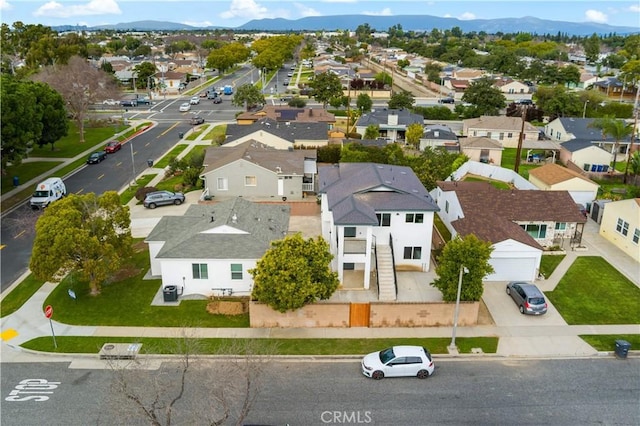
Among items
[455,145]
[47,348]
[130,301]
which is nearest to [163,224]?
[130,301]

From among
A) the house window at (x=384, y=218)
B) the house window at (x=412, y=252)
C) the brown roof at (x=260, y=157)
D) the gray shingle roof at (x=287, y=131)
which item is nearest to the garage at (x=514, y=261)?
the house window at (x=412, y=252)

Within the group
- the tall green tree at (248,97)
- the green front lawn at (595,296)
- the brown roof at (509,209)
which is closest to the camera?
the green front lawn at (595,296)

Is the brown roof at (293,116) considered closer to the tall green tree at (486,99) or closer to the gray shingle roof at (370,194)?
the tall green tree at (486,99)

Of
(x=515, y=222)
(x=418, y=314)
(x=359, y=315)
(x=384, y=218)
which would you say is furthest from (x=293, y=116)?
(x=418, y=314)

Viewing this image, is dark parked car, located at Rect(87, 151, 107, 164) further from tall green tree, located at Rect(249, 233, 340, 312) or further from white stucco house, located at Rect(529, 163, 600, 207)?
white stucco house, located at Rect(529, 163, 600, 207)

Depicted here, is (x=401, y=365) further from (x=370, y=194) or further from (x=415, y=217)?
(x=370, y=194)
